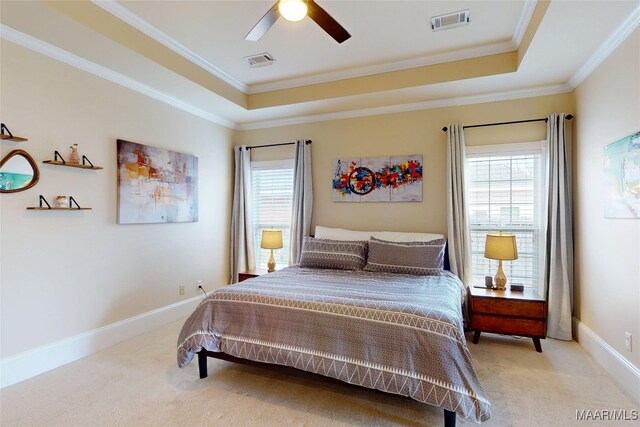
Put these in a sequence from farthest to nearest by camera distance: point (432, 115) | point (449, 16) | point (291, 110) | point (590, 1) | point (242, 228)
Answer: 1. point (242, 228)
2. point (291, 110)
3. point (432, 115)
4. point (449, 16)
5. point (590, 1)

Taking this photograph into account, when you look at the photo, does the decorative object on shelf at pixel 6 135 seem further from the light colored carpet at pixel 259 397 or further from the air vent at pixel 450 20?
the air vent at pixel 450 20

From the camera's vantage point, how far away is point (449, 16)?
2688 mm

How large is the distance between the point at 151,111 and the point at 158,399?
292 centimetres

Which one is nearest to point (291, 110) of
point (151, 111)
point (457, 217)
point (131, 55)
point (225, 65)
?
point (225, 65)

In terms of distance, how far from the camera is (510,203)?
3.70 metres

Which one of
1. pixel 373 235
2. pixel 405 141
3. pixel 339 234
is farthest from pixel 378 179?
pixel 339 234

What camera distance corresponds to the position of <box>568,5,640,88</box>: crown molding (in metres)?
2.28

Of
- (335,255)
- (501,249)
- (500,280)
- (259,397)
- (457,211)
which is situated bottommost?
(259,397)

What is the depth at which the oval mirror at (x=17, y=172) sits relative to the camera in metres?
2.47

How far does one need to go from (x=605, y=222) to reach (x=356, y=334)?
237 centimetres

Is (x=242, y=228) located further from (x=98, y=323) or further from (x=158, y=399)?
(x=158, y=399)

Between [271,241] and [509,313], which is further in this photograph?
[271,241]

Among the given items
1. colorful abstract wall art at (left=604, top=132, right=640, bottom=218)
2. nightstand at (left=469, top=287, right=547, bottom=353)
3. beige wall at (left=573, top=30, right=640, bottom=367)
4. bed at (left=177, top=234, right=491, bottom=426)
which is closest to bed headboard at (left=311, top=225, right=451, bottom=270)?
nightstand at (left=469, top=287, right=547, bottom=353)

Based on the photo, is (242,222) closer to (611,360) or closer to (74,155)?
(74,155)
